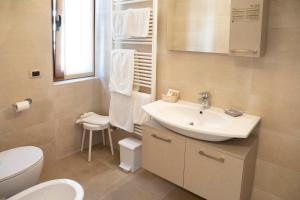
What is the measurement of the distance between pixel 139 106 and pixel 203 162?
1.02m

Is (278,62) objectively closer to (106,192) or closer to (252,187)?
(252,187)

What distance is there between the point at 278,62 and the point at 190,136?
31.8 inches

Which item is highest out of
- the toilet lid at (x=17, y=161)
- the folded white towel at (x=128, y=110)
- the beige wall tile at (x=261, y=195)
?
the folded white towel at (x=128, y=110)

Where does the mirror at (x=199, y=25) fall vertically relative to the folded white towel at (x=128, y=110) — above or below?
above

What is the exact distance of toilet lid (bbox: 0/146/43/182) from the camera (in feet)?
6.06

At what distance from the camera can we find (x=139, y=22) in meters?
2.46

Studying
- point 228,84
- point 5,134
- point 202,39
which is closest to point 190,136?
point 228,84

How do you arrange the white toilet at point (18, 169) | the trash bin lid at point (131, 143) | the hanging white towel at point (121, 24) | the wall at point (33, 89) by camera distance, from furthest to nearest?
the trash bin lid at point (131, 143) → the hanging white towel at point (121, 24) → the wall at point (33, 89) → the white toilet at point (18, 169)

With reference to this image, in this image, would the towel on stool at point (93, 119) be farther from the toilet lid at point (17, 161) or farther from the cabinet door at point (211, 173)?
the cabinet door at point (211, 173)

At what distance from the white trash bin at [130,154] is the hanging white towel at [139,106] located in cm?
23

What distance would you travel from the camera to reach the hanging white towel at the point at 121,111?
9.03ft

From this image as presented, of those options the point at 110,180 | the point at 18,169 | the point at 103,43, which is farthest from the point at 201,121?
the point at 103,43

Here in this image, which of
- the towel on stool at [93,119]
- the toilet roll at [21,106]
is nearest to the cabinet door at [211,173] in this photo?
the towel on stool at [93,119]

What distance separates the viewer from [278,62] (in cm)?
181
